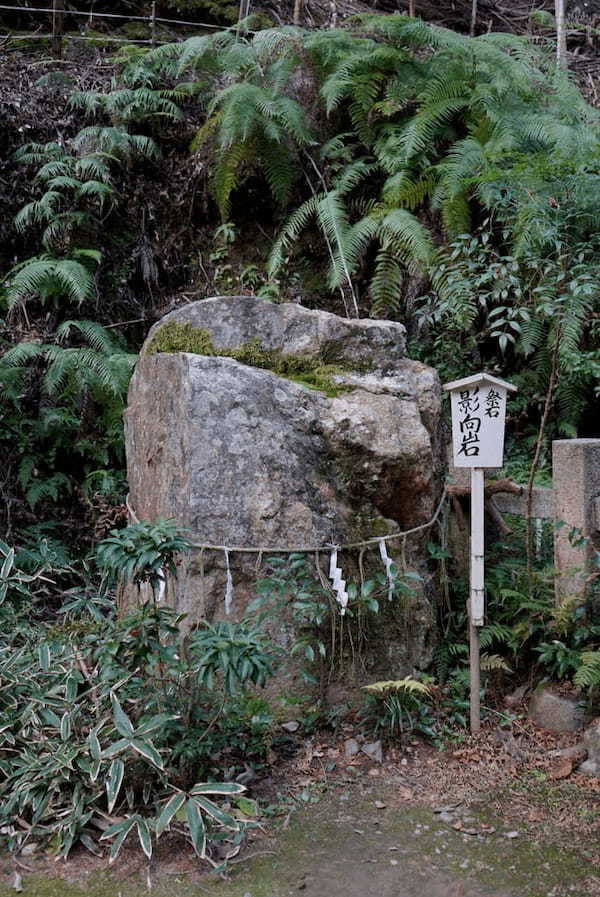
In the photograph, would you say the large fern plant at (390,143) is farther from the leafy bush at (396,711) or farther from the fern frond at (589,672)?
the leafy bush at (396,711)

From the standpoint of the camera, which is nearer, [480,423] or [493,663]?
[480,423]

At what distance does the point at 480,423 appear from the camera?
152 inches

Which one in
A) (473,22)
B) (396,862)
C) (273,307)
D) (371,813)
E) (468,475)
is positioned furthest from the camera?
(473,22)

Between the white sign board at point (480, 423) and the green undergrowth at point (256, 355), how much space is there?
72cm

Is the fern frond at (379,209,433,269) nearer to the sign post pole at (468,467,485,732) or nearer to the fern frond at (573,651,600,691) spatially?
the sign post pole at (468,467,485,732)

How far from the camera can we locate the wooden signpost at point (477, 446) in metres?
3.84

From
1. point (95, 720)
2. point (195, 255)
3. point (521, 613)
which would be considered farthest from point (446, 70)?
point (95, 720)

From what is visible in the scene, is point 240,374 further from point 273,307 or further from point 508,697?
point 508,697

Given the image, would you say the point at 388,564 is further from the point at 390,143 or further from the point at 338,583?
the point at 390,143

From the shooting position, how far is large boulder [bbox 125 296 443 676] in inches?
149

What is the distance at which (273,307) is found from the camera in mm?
4531

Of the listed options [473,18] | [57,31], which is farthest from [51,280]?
[473,18]

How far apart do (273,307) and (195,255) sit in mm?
3876

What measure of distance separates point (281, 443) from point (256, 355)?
0.68 m
